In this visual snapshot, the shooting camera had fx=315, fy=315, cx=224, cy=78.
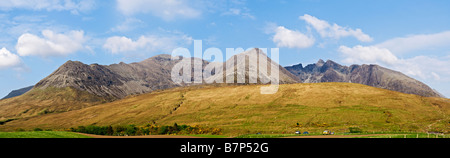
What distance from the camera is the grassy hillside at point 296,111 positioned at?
380ft

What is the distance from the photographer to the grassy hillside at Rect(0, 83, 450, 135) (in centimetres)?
11575

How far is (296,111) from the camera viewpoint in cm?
14612

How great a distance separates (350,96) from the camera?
15925 cm

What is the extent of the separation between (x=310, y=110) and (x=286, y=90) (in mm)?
41580

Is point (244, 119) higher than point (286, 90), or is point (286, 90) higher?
point (286, 90)

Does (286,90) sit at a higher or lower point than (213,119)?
higher
